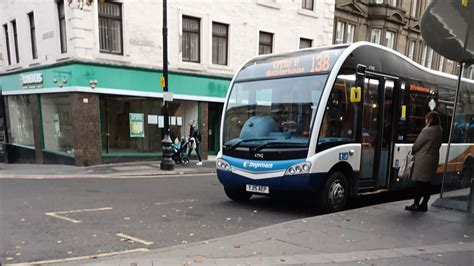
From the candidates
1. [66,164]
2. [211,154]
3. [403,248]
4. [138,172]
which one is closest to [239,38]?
[211,154]

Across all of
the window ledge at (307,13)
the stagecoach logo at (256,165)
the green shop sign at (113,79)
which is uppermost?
the window ledge at (307,13)

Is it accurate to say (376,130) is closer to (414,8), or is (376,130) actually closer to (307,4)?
(307,4)

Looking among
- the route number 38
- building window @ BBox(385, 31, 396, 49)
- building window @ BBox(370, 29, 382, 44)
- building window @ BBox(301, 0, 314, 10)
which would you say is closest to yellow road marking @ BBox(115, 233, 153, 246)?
the route number 38

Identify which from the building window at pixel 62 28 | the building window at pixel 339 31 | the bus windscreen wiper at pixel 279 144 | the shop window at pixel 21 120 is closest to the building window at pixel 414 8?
the building window at pixel 339 31

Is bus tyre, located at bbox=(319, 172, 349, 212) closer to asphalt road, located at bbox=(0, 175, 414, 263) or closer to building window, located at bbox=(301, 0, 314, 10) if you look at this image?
asphalt road, located at bbox=(0, 175, 414, 263)

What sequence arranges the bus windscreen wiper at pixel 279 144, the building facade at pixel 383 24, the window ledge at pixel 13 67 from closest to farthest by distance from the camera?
1. the bus windscreen wiper at pixel 279 144
2. the window ledge at pixel 13 67
3. the building facade at pixel 383 24

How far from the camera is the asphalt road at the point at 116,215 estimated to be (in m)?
4.93

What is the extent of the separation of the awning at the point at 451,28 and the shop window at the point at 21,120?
56.0 feet

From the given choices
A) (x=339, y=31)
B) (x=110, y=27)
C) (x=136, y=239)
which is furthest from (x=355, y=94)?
(x=339, y=31)

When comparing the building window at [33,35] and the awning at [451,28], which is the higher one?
the building window at [33,35]

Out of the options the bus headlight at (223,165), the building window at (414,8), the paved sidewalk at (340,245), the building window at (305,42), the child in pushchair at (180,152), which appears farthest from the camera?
the building window at (414,8)

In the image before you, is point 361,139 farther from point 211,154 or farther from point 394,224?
point 211,154

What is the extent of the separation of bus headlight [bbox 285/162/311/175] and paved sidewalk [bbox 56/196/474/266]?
87cm

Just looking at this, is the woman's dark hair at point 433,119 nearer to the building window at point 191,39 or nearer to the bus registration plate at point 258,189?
the bus registration plate at point 258,189
